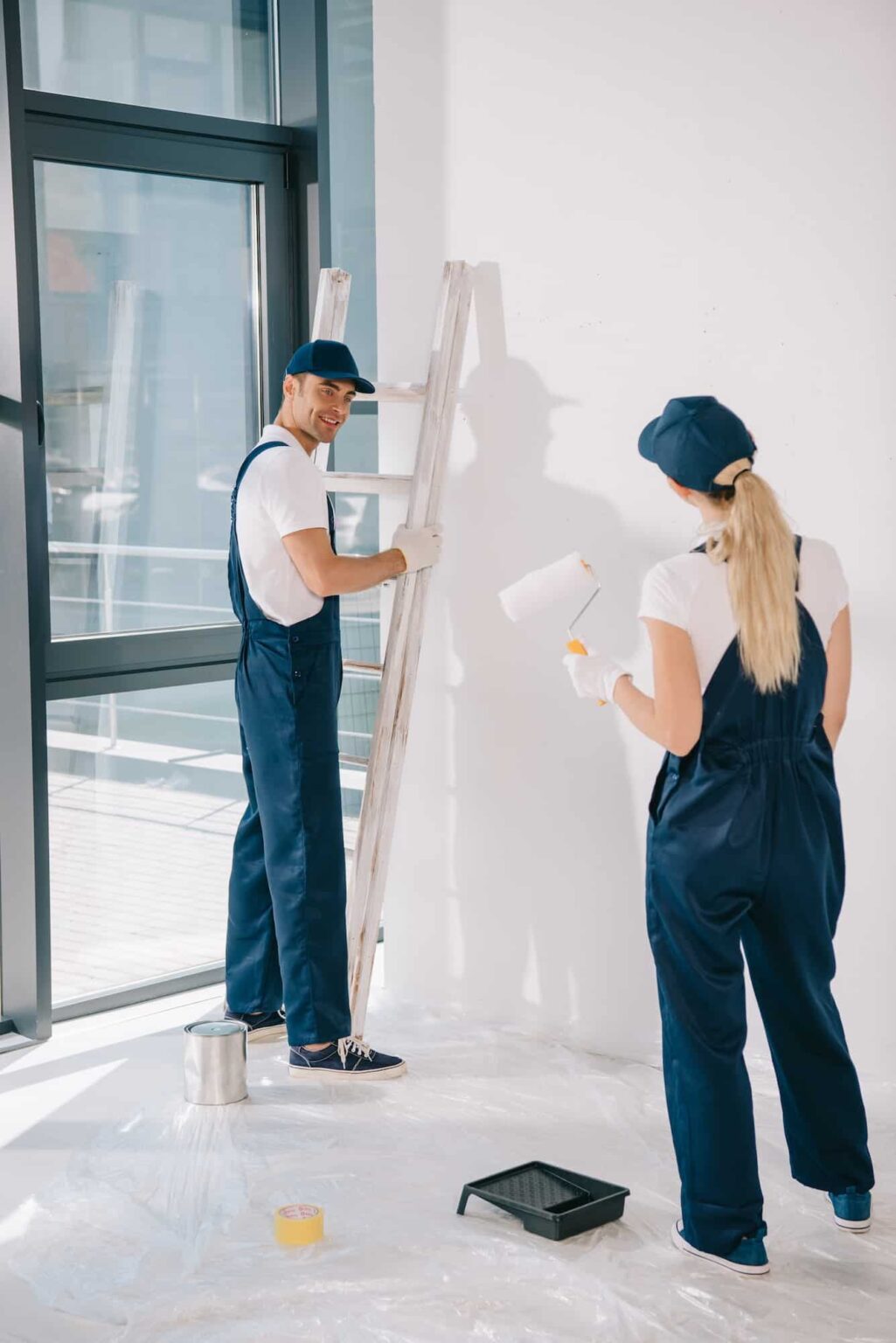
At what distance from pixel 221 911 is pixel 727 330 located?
2.20 meters

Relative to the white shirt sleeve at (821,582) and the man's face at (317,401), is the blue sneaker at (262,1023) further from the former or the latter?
the white shirt sleeve at (821,582)

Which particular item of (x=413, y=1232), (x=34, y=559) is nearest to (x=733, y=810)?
(x=413, y=1232)

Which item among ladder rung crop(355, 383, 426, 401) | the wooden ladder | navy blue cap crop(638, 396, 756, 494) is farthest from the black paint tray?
ladder rung crop(355, 383, 426, 401)

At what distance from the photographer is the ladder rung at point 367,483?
11.7 ft

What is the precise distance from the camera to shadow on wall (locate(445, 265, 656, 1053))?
3418mm

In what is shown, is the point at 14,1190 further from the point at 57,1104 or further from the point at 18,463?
the point at 18,463

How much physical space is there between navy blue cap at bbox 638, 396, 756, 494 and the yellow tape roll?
1.42 m

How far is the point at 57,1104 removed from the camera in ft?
10.4

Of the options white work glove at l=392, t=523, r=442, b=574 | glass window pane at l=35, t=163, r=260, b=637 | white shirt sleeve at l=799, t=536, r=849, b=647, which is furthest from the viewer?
glass window pane at l=35, t=163, r=260, b=637

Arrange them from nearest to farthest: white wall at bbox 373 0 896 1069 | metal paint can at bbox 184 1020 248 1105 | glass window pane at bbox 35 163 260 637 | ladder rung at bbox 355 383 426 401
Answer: white wall at bbox 373 0 896 1069
metal paint can at bbox 184 1020 248 1105
ladder rung at bbox 355 383 426 401
glass window pane at bbox 35 163 260 637

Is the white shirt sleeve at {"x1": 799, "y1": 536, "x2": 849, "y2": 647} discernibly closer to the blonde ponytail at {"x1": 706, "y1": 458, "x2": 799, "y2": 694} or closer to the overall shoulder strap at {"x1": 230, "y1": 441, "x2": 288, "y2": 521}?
the blonde ponytail at {"x1": 706, "y1": 458, "x2": 799, "y2": 694}

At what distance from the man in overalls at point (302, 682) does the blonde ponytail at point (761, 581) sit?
1.10 metres

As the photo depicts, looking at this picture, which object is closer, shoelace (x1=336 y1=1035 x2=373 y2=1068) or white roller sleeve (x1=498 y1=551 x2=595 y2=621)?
white roller sleeve (x1=498 y1=551 x2=595 y2=621)

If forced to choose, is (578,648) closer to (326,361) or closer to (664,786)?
(664,786)
